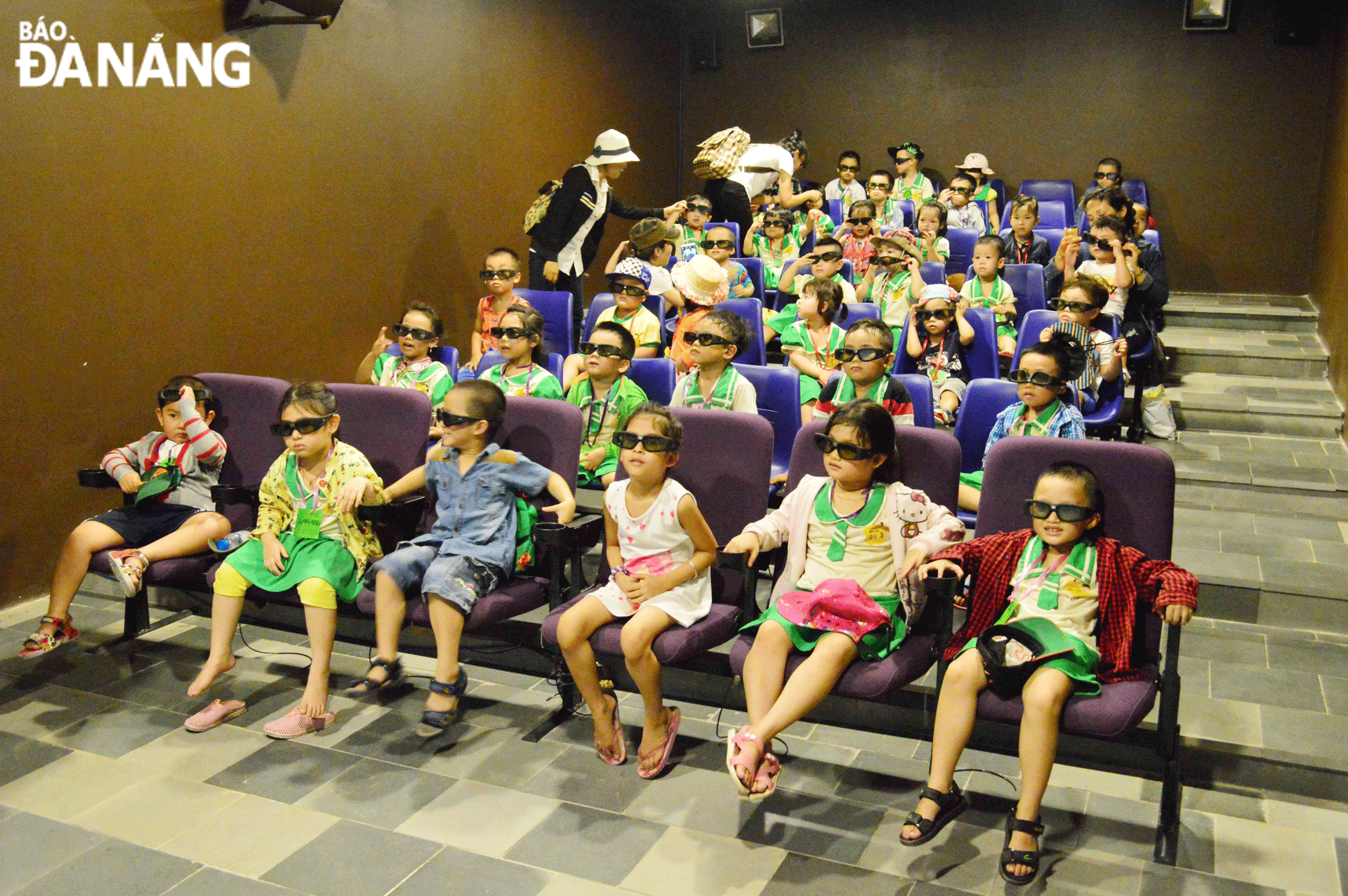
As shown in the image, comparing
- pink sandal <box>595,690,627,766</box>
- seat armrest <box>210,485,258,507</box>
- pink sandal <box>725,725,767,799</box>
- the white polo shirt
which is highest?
the white polo shirt

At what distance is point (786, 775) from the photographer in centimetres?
279

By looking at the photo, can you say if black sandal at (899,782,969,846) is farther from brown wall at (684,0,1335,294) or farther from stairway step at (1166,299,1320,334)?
brown wall at (684,0,1335,294)

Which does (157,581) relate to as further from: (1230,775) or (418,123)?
(418,123)

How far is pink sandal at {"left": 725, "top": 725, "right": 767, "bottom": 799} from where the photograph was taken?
7.62 ft

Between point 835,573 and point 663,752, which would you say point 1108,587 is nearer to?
point 835,573

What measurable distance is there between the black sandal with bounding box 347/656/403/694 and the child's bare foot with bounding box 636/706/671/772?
74cm

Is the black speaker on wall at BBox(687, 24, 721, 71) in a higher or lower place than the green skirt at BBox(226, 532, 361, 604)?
higher

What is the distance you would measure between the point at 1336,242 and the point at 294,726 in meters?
6.32

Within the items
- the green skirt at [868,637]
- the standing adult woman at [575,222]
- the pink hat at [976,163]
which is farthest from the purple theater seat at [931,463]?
the pink hat at [976,163]

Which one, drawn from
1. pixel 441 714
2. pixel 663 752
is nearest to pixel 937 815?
pixel 663 752

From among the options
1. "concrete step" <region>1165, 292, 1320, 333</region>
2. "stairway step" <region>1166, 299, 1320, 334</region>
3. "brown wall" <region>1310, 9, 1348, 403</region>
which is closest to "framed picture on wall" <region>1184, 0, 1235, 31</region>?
"brown wall" <region>1310, 9, 1348, 403</region>

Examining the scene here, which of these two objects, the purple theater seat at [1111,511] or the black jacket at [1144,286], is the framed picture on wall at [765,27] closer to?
the black jacket at [1144,286]

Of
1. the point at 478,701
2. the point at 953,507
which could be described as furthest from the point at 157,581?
the point at 953,507

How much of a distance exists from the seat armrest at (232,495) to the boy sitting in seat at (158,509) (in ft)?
0.19
